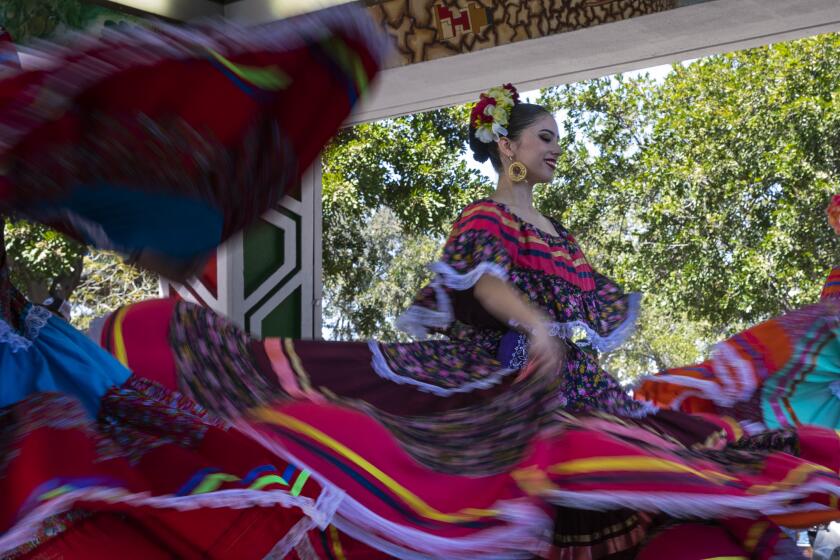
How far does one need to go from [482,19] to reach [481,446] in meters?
3.78

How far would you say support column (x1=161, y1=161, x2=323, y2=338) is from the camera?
555 cm

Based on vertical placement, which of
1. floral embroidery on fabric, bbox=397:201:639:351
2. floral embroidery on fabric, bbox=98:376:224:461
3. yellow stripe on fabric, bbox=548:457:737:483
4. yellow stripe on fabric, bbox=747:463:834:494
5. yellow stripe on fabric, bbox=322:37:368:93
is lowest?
yellow stripe on fabric, bbox=747:463:834:494

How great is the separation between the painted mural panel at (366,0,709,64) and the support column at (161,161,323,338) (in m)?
0.90

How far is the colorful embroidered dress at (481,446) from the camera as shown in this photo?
1574 mm

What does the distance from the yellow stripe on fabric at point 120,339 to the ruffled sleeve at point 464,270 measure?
0.88 metres

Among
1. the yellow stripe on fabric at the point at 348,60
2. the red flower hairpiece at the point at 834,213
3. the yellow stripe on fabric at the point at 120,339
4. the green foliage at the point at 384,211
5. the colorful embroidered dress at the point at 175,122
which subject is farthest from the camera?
the green foliage at the point at 384,211

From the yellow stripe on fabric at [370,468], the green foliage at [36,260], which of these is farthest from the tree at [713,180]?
the yellow stripe on fabric at [370,468]

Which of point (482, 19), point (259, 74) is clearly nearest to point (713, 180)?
point (482, 19)

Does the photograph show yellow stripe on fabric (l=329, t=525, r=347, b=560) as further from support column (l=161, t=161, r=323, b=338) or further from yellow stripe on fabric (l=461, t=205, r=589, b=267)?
support column (l=161, t=161, r=323, b=338)

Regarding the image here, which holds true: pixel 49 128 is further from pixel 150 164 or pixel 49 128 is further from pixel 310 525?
pixel 310 525

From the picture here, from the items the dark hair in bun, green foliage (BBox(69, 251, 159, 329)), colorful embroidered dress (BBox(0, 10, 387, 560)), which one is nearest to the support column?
the dark hair in bun

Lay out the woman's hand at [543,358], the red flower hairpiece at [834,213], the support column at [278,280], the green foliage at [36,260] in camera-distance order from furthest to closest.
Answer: the green foliage at [36,260] → the support column at [278,280] → the red flower hairpiece at [834,213] → the woman's hand at [543,358]

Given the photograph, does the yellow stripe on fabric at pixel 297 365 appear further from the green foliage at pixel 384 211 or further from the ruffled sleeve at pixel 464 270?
the green foliage at pixel 384 211

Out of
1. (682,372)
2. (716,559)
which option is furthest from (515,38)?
(716,559)
